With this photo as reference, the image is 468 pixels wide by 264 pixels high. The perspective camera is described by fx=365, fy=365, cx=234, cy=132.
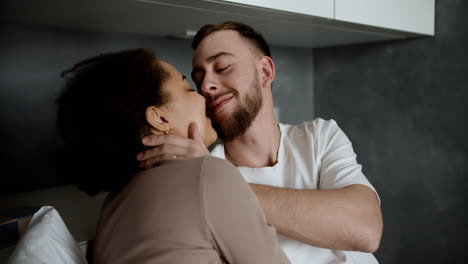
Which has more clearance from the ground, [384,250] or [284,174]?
[284,174]

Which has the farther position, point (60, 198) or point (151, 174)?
point (60, 198)

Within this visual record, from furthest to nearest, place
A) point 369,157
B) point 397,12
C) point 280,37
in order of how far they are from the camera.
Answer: point 369,157 < point 280,37 < point 397,12

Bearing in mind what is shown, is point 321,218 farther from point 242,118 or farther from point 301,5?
point 301,5

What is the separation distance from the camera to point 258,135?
4.15 ft

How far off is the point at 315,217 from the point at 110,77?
58cm

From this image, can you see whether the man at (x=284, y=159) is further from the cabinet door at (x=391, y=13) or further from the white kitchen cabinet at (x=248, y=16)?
the cabinet door at (x=391, y=13)

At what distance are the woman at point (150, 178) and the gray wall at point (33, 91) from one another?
488 mm

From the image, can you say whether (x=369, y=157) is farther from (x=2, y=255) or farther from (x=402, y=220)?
(x=2, y=255)

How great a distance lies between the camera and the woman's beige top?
0.61 metres

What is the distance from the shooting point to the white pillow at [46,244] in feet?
2.11

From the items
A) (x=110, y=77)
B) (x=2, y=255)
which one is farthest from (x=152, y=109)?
(x=2, y=255)

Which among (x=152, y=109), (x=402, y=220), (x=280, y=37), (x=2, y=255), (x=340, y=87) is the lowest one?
(x=402, y=220)

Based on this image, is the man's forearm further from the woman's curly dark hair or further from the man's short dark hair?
the man's short dark hair

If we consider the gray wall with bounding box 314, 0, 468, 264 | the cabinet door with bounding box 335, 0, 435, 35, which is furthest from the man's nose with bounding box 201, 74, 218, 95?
the gray wall with bounding box 314, 0, 468, 264
